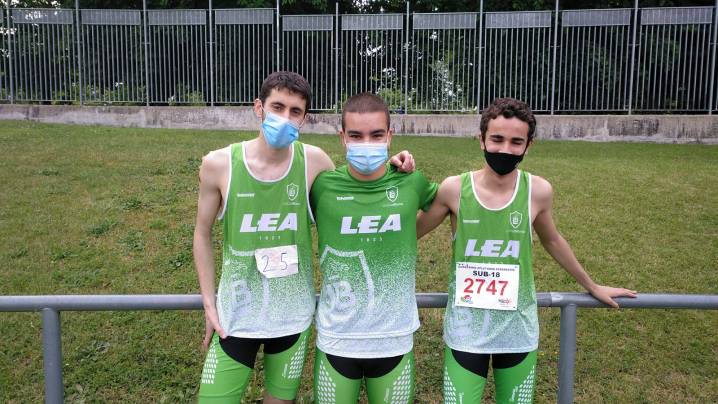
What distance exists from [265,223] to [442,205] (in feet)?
2.80

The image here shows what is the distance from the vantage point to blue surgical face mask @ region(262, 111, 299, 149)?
107 inches

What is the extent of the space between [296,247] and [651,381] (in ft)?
10.9

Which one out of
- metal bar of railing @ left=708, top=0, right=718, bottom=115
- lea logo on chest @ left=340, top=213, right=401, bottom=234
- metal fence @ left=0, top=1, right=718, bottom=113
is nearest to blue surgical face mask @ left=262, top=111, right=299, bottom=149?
lea logo on chest @ left=340, top=213, right=401, bottom=234

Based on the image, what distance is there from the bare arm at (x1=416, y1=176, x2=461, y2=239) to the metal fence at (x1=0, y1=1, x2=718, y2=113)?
12419 millimetres

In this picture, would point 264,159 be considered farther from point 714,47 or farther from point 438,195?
point 714,47

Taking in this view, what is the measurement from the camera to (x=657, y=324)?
17.0ft

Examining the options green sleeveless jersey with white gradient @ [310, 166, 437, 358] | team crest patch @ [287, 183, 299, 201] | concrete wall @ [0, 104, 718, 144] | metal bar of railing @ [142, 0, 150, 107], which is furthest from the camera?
metal bar of railing @ [142, 0, 150, 107]

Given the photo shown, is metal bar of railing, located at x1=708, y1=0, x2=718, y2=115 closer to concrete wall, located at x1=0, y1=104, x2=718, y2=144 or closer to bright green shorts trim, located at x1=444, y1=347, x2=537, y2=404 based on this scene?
concrete wall, located at x1=0, y1=104, x2=718, y2=144

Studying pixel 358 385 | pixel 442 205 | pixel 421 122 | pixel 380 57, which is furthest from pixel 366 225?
pixel 380 57

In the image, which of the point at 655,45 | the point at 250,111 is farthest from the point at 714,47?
the point at 250,111

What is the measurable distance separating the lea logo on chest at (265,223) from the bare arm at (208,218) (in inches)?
7.7

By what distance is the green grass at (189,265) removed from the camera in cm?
→ 456

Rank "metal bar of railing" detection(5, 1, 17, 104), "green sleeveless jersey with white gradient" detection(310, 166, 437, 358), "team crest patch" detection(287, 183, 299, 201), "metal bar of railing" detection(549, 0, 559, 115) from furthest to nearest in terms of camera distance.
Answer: "metal bar of railing" detection(5, 1, 17, 104), "metal bar of railing" detection(549, 0, 559, 115), "team crest patch" detection(287, 183, 299, 201), "green sleeveless jersey with white gradient" detection(310, 166, 437, 358)

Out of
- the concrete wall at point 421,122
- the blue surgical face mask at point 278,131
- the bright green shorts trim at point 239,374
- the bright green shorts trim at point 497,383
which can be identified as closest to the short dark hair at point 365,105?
the blue surgical face mask at point 278,131
